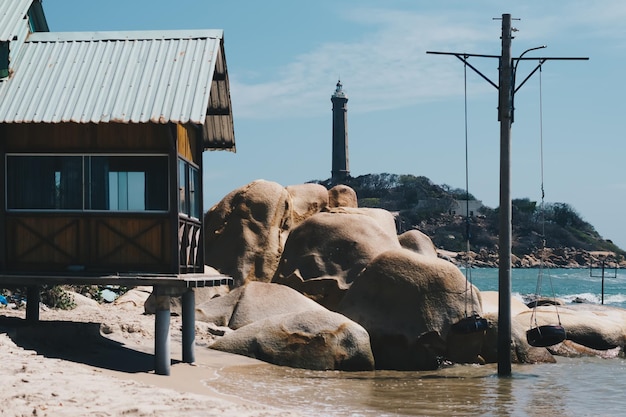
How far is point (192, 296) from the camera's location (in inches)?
738

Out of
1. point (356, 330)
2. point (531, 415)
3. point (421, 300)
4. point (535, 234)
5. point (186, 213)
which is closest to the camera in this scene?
point (531, 415)

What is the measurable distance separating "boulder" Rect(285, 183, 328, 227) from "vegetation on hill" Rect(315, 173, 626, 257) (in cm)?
10911

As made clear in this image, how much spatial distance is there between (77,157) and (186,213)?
2182 mm

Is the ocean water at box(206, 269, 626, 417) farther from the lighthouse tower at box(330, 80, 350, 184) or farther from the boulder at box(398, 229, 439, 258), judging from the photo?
the lighthouse tower at box(330, 80, 350, 184)

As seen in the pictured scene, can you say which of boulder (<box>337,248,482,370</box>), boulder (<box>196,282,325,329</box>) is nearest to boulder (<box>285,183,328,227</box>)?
boulder (<box>196,282,325,329</box>)

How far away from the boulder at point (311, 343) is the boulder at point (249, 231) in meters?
10.5

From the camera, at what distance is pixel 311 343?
19.6 meters

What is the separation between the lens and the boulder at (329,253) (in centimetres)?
2625

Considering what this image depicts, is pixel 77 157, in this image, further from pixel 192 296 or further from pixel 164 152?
pixel 192 296

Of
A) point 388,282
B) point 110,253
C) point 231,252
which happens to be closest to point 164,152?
point 110,253

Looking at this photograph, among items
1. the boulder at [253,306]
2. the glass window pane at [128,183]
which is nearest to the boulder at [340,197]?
the boulder at [253,306]

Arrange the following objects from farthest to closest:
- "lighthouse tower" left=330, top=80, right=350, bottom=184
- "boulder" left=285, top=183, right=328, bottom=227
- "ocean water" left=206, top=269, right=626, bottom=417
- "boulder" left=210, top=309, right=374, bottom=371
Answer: "lighthouse tower" left=330, top=80, right=350, bottom=184 < "boulder" left=285, top=183, right=328, bottom=227 < "boulder" left=210, top=309, right=374, bottom=371 < "ocean water" left=206, top=269, right=626, bottom=417

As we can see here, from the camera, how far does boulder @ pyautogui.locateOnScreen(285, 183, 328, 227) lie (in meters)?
34.2

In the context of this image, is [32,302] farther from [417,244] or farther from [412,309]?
[417,244]
